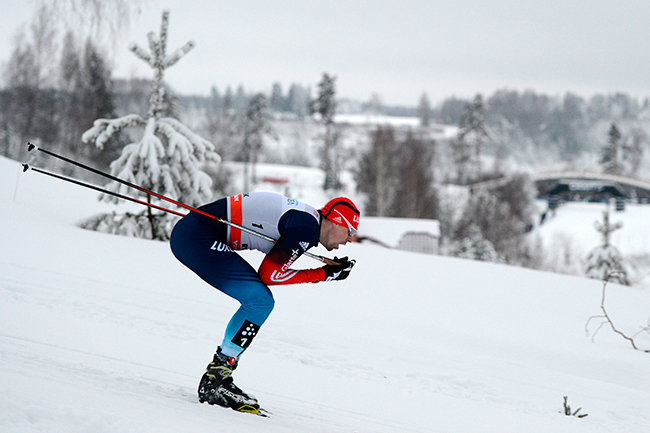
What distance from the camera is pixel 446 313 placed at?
32.1 ft

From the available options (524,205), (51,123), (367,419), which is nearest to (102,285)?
(367,419)

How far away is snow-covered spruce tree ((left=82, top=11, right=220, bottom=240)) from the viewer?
38.2 ft

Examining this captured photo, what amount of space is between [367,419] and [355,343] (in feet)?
8.86

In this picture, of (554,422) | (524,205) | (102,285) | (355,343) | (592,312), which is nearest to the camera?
(554,422)

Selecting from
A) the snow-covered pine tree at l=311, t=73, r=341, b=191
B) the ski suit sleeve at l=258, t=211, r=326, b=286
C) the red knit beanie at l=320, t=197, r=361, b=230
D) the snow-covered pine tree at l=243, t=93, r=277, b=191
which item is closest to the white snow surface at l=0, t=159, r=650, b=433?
the ski suit sleeve at l=258, t=211, r=326, b=286

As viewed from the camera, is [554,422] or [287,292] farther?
[287,292]

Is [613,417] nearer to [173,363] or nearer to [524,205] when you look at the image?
[173,363]

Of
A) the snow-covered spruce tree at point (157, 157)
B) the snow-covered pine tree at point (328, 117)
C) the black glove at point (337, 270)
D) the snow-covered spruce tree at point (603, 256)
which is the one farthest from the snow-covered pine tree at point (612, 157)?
the black glove at point (337, 270)

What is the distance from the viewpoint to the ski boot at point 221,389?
12.4 feet

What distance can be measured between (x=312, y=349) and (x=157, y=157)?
6.78 meters

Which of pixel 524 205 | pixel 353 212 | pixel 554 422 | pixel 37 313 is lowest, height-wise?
pixel 554 422

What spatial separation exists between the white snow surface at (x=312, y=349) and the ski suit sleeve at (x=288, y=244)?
92 centimetres

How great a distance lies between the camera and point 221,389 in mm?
3809

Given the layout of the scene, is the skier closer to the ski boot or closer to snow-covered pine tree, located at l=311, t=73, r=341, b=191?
the ski boot
